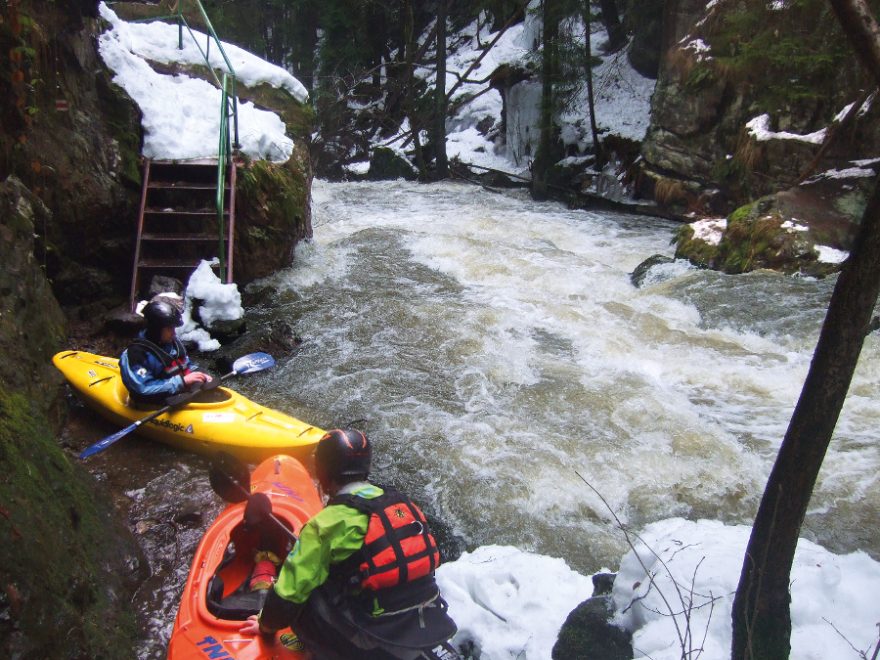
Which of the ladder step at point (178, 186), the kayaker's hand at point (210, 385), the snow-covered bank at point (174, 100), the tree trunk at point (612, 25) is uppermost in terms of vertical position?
the tree trunk at point (612, 25)

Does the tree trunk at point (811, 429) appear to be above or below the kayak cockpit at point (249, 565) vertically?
above

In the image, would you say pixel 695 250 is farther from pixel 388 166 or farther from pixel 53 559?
pixel 388 166

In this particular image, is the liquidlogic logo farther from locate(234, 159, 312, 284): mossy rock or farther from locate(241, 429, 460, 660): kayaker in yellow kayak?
locate(234, 159, 312, 284): mossy rock

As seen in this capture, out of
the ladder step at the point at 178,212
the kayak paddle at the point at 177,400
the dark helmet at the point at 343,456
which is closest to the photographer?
the dark helmet at the point at 343,456

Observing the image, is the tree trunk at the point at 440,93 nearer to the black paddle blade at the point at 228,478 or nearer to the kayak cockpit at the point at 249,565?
the black paddle blade at the point at 228,478

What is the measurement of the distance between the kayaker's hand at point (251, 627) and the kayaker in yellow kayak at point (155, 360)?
2406 mm

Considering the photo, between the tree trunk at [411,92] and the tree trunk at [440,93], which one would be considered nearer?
the tree trunk at [411,92]

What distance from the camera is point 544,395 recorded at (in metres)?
5.73

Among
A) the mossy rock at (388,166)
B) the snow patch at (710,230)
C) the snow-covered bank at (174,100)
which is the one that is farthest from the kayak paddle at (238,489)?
the mossy rock at (388,166)

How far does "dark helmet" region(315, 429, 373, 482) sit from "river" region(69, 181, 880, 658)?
4.82 ft

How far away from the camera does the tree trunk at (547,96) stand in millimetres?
14297

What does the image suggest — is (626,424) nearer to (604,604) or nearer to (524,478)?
(524,478)

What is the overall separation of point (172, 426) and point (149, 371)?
43 cm

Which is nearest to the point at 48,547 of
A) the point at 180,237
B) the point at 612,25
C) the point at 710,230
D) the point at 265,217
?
the point at 180,237
